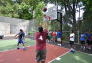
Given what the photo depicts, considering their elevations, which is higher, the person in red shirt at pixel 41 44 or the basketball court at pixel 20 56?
the person in red shirt at pixel 41 44

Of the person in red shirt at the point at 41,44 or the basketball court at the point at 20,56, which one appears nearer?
the person in red shirt at the point at 41,44

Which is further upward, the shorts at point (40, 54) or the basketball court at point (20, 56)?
the shorts at point (40, 54)

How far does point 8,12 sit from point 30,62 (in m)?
26.0

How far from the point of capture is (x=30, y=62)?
31.1 feet

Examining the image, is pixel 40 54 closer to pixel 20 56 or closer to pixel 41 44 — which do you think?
pixel 41 44

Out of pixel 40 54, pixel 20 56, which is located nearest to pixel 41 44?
pixel 40 54

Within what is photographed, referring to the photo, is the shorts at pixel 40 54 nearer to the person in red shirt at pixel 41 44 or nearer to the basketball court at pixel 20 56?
→ the person in red shirt at pixel 41 44

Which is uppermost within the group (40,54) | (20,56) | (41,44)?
(41,44)

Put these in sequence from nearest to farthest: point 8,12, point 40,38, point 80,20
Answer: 1. point 40,38
2. point 80,20
3. point 8,12

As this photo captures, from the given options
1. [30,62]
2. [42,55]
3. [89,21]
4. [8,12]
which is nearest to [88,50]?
[89,21]

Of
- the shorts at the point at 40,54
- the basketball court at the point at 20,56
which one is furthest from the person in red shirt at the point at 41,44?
the basketball court at the point at 20,56

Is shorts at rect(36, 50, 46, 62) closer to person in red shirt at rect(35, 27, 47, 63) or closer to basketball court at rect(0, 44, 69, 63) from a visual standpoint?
person in red shirt at rect(35, 27, 47, 63)

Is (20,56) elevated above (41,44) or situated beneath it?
situated beneath

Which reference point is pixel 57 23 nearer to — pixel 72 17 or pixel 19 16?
pixel 72 17
